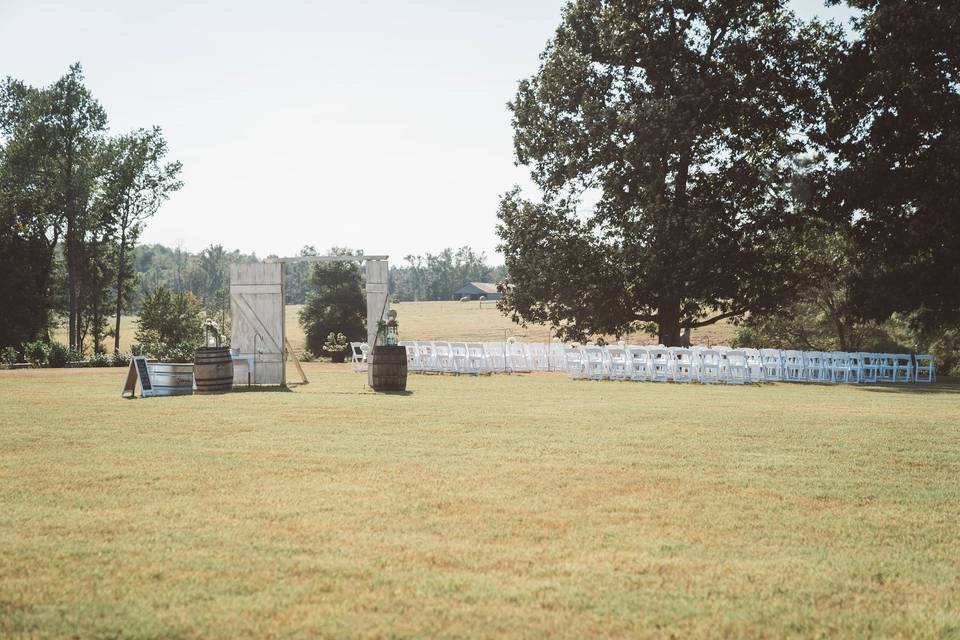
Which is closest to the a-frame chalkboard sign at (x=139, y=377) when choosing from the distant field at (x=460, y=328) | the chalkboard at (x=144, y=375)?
the chalkboard at (x=144, y=375)

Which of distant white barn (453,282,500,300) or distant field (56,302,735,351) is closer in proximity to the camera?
distant field (56,302,735,351)

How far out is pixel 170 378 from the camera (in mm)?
18125

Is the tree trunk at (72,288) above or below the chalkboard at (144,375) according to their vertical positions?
above

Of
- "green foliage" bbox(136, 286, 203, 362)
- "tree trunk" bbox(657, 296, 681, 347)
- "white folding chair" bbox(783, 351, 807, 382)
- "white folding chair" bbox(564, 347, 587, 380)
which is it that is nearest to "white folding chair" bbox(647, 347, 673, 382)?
"white folding chair" bbox(564, 347, 587, 380)

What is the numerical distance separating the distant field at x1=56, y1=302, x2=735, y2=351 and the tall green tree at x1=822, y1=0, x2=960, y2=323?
23318 mm

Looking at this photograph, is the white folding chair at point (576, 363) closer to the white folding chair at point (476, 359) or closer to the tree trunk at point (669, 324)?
the white folding chair at point (476, 359)

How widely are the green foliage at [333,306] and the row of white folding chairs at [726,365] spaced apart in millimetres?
27651

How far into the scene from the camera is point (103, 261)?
50.7 metres

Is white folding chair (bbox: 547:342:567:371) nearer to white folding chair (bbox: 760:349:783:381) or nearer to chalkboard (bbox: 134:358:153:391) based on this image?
white folding chair (bbox: 760:349:783:381)

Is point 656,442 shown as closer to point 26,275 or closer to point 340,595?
point 340,595

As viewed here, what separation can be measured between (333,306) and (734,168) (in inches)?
1117

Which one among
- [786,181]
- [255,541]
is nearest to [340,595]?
[255,541]

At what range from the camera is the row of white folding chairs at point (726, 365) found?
23578mm

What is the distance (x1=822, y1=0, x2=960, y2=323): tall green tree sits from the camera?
2392cm
